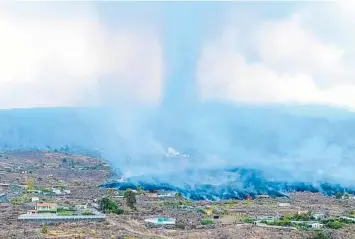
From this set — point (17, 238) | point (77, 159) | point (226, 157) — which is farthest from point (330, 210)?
point (77, 159)

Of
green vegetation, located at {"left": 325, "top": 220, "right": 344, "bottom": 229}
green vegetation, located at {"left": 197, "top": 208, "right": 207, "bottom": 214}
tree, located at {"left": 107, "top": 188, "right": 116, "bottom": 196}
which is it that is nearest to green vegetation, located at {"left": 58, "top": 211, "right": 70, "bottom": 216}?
green vegetation, located at {"left": 197, "top": 208, "right": 207, "bottom": 214}

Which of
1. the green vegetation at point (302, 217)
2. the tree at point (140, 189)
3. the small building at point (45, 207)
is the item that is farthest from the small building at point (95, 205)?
the green vegetation at point (302, 217)

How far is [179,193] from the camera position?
2377 inches

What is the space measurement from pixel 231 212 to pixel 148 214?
22.6ft

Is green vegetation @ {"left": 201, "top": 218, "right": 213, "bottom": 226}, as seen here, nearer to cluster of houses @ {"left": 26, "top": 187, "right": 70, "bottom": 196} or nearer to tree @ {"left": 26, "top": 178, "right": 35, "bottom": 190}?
cluster of houses @ {"left": 26, "top": 187, "right": 70, "bottom": 196}

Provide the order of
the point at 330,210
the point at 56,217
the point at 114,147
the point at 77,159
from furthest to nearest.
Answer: the point at 114,147 < the point at 77,159 < the point at 330,210 < the point at 56,217

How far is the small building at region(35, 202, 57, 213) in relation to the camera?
46806 mm

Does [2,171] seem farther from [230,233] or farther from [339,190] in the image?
[230,233]

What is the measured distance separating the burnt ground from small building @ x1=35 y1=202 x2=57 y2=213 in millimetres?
1201

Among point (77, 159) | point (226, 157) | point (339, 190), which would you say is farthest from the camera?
point (77, 159)

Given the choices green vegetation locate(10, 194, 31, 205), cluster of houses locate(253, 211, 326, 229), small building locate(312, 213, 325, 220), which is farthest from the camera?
green vegetation locate(10, 194, 31, 205)

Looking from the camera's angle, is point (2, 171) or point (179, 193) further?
point (2, 171)

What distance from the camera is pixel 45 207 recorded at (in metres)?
48.3

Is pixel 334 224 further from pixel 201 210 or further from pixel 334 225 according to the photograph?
pixel 201 210
